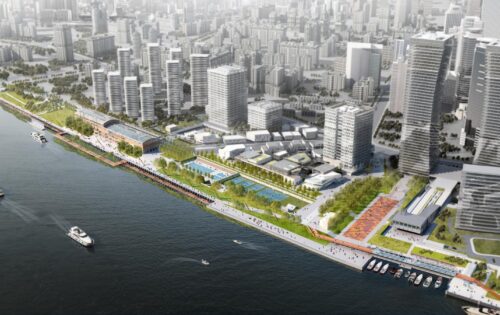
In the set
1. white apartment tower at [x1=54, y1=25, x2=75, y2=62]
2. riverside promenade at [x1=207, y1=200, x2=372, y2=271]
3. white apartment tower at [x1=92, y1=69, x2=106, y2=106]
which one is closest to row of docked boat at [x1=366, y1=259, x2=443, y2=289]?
riverside promenade at [x1=207, y1=200, x2=372, y2=271]

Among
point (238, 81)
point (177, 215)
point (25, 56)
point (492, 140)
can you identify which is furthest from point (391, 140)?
point (25, 56)

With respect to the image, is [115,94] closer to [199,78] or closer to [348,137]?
[199,78]

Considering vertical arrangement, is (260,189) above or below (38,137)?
below

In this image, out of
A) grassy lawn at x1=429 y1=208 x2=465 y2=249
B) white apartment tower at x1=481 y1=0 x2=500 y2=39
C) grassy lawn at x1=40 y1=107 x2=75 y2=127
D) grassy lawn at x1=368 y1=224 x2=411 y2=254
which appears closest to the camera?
grassy lawn at x1=368 y1=224 x2=411 y2=254

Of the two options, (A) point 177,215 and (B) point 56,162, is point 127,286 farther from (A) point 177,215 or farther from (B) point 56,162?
(B) point 56,162

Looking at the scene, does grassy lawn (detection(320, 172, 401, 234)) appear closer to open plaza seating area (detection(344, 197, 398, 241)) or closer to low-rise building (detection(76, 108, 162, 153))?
open plaza seating area (detection(344, 197, 398, 241))

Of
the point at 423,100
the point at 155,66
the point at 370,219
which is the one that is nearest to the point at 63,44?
the point at 155,66
